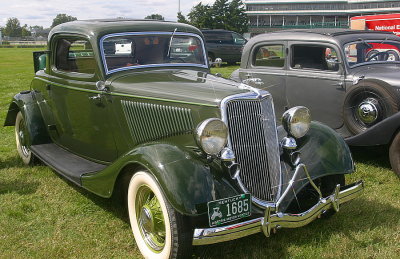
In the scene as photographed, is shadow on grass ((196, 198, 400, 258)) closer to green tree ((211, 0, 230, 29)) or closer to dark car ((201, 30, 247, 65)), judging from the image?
dark car ((201, 30, 247, 65))

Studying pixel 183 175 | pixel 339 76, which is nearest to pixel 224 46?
pixel 339 76

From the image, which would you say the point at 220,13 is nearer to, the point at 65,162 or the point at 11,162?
the point at 11,162

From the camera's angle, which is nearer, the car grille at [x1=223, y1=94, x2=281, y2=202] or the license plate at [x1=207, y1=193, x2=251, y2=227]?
the license plate at [x1=207, y1=193, x2=251, y2=227]

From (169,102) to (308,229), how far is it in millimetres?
1623

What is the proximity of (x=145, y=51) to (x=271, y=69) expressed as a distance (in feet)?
9.93

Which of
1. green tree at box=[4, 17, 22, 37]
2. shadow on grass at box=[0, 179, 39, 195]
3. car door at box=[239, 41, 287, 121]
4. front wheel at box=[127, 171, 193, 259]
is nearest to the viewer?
front wheel at box=[127, 171, 193, 259]

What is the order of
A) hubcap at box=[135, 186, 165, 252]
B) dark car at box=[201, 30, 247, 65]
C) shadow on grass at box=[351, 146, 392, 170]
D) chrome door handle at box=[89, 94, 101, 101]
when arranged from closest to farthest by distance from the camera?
hubcap at box=[135, 186, 165, 252] < chrome door handle at box=[89, 94, 101, 101] < shadow on grass at box=[351, 146, 392, 170] < dark car at box=[201, 30, 247, 65]

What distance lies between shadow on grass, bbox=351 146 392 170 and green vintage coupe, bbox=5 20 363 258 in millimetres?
2138

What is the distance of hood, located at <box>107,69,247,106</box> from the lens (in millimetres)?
3299

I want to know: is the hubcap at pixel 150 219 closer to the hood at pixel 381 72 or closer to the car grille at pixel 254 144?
the car grille at pixel 254 144

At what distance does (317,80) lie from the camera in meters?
6.06

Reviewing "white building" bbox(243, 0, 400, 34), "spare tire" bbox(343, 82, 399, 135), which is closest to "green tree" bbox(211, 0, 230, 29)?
"white building" bbox(243, 0, 400, 34)

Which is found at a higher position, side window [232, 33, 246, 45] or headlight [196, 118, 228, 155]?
side window [232, 33, 246, 45]

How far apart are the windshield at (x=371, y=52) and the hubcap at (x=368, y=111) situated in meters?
0.75
